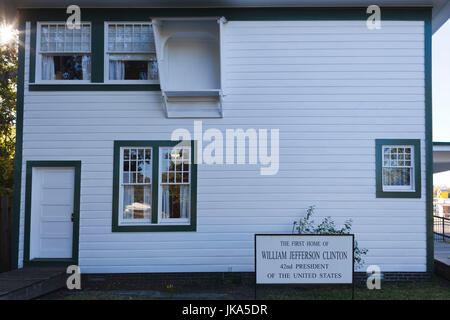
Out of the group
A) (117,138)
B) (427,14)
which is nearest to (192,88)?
(117,138)

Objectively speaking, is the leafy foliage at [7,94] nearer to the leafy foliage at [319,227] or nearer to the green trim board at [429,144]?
the leafy foliage at [319,227]

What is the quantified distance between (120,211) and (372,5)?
24.1 feet

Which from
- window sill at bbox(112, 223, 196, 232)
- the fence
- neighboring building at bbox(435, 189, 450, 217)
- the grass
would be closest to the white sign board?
the grass

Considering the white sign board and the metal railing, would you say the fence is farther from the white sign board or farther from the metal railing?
the metal railing

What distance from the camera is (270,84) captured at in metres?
7.68

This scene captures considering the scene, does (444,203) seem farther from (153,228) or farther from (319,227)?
(153,228)

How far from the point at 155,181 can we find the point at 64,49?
12.2ft

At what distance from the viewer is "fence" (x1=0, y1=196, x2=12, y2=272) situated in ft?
25.1

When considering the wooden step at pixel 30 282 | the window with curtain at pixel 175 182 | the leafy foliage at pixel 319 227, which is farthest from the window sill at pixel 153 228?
the leafy foliage at pixel 319 227

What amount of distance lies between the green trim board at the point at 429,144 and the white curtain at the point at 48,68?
28.1 feet

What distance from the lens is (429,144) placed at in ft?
25.0

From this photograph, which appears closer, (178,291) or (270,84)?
(178,291)

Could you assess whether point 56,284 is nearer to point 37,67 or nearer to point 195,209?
point 195,209

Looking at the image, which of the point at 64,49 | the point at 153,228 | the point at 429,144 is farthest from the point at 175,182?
the point at 429,144
